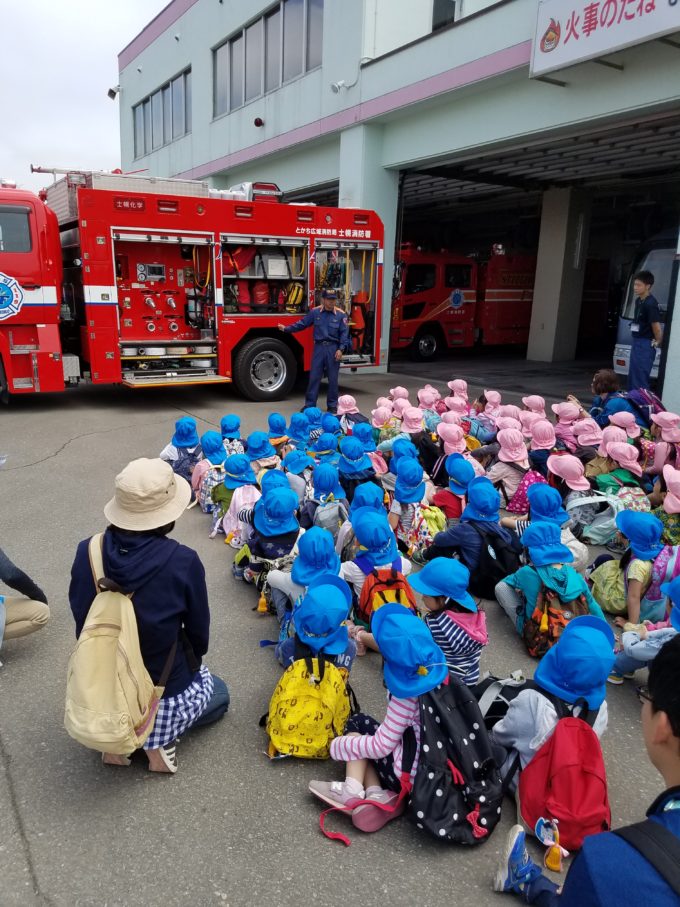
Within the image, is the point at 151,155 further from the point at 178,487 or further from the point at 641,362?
the point at 178,487

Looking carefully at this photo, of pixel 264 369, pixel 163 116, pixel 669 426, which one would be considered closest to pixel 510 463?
pixel 669 426

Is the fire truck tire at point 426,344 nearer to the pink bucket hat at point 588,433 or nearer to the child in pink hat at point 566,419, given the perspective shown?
the child in pink hat at point 566,419

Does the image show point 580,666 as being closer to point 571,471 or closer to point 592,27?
point 571,471

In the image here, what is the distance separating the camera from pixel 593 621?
256cm

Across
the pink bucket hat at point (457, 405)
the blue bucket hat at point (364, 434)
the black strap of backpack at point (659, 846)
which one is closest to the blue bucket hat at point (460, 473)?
the blue bucket hat at point (364, 434)

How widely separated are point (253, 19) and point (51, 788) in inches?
721

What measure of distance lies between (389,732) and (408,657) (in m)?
0.38

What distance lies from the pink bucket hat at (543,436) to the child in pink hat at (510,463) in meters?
0.51

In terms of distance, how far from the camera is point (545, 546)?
3561 millimetres

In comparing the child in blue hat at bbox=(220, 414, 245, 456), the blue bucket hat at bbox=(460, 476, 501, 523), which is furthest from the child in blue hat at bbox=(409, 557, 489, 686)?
the child in blue hat at bbox=(220, 414, 245, 456)

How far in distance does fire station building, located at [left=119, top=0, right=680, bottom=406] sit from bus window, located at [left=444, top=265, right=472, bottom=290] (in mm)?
1472

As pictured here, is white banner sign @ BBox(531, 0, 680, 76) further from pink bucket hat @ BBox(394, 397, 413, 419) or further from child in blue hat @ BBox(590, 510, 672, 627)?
child in blue hat @ BBox(590, 510, 672, 627)

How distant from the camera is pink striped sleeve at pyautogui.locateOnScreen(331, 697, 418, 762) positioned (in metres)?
2.45

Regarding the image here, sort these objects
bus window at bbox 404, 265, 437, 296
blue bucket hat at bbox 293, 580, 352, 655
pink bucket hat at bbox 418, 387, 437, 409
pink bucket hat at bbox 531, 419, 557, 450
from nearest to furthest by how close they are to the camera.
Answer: blue bucket hat at bbox 293, 580, 352, 655 < pink bucket hat at bbox 531, 419, 557, 450 < pink bucket hat at bbox 418, 387, 437, 409 < bus window at bbox 404, 265, 437, 296
